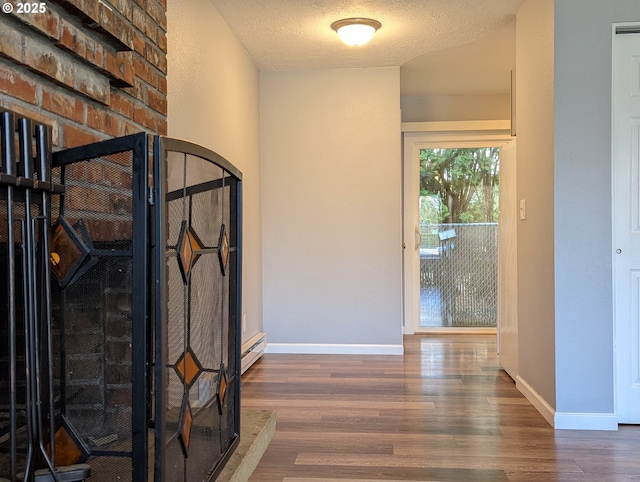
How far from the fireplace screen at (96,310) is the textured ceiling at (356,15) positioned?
2322 mm

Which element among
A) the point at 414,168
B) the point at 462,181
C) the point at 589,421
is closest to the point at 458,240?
the point at 462,181

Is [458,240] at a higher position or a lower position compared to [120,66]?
lower

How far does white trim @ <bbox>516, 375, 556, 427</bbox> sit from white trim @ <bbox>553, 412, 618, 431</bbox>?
6cm

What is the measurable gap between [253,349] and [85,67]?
2893 mm

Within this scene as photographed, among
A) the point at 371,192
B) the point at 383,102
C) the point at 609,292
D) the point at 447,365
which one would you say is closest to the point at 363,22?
the point at 383,102

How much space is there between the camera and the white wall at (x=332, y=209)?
4.37m

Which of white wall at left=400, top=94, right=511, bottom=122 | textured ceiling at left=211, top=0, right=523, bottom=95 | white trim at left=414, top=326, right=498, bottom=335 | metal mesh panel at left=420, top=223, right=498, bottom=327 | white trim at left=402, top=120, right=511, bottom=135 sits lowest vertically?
white trim at left=414, top=326, right=498, bottom=335

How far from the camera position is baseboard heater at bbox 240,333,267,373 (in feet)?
12.3

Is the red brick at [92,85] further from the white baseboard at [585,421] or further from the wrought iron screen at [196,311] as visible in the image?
the white baseboard at [585,421]

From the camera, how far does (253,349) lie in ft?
13.2

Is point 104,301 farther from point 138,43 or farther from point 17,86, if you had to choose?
point 138,43

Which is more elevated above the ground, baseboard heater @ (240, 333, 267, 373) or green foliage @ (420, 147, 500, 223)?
green foliage @ (420, 147, 500, 223)

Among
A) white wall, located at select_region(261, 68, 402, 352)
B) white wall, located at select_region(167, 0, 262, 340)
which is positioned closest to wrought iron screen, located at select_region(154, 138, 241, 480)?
white wall, located at select_region(167, 0, 262, 340)

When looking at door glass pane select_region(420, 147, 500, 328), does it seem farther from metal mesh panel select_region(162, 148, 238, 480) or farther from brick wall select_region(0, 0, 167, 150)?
metal mesh panel select_region(162, 148, 238, 480)
